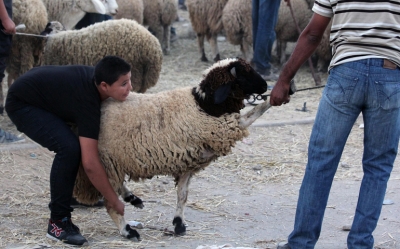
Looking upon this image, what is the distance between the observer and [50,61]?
6.46 metres

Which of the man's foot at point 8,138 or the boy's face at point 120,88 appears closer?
the boy's face at point 120,88

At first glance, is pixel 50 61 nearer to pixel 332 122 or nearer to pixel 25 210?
pixel 25 210

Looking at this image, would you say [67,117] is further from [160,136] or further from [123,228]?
[123,228]

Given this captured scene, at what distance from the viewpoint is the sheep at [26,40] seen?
645 centimetres

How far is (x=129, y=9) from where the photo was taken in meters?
10.1

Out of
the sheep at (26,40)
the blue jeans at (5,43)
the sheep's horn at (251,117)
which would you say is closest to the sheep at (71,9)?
the sheep at (26,40)

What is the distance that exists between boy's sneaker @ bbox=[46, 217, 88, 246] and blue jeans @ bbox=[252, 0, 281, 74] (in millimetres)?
5573

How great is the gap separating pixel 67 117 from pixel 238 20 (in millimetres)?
6306

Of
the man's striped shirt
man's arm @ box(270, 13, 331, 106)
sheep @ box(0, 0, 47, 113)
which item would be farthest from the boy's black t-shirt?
sheep @ box(0, 0, 47, 113)

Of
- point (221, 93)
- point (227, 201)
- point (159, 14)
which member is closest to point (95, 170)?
point (221, 93)

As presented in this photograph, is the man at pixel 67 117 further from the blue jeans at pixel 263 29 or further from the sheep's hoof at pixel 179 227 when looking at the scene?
the blue jeans at pixel 263 29

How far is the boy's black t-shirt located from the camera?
376cm

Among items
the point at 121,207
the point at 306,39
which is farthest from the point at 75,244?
the point at 306,39

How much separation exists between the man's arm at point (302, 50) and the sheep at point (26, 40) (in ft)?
12.5
